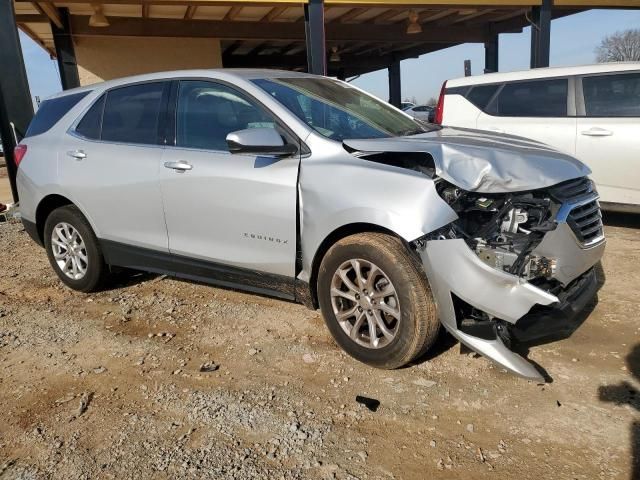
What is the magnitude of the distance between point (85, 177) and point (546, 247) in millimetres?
3535

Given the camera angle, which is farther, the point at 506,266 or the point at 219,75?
the point at 219,75

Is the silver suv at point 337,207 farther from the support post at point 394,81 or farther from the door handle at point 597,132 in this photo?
the support post at point 394,81

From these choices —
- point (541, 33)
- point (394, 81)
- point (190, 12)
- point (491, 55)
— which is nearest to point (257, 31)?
point (190, 12)

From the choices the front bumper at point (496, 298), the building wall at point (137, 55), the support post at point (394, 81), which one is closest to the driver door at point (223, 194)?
the front bumper at point (496, 298)

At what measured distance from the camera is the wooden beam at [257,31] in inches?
440

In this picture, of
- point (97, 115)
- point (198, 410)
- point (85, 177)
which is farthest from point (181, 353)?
point (97, 115)

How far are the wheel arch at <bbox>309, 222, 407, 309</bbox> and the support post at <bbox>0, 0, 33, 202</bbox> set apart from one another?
6.42 m

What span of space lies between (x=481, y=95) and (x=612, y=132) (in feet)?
5.22

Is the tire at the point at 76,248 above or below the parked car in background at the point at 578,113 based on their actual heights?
below

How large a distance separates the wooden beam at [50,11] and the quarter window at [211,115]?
7.02 metres

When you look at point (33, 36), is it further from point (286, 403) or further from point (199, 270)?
point (286, 403)

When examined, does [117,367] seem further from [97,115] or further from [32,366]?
[97,115]

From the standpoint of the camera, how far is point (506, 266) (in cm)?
281

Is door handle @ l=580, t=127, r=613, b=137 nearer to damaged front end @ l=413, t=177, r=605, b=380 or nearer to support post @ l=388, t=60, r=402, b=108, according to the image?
damaged front end @ l=413, t=177, r=605, b=380
